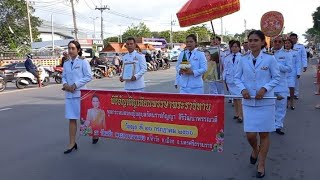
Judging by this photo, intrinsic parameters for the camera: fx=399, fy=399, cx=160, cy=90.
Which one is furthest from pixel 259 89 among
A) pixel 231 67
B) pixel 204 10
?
pixel 231 67

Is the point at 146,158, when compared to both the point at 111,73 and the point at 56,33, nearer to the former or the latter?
the point at 111,73

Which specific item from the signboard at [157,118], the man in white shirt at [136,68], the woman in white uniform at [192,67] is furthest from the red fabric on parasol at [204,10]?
the signboard at [157,118]

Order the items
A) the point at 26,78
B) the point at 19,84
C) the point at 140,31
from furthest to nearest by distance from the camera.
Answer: the point at 140,31 < the point at 26,78 < the point at 19,84

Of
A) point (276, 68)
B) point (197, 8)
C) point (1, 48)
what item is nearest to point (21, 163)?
point (276, 68)

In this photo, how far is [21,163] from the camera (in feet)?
19.1

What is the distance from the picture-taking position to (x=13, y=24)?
49.7m

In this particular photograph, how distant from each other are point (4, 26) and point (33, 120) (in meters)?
43.1

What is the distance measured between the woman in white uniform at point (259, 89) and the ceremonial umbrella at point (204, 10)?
10.4 ft

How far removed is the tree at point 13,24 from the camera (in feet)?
159

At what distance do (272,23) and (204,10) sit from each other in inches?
158

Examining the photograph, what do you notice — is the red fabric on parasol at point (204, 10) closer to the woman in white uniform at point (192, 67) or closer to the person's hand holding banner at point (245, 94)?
the woman in white uniform at point (192, 67)

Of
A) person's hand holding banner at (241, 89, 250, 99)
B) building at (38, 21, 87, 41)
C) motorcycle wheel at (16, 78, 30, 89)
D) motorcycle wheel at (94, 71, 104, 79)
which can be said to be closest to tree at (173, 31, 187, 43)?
building at (38, 21, 87, 41)

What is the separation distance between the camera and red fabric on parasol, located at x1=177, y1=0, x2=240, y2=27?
26.2ft

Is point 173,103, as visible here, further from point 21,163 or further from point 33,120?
point 33,120
